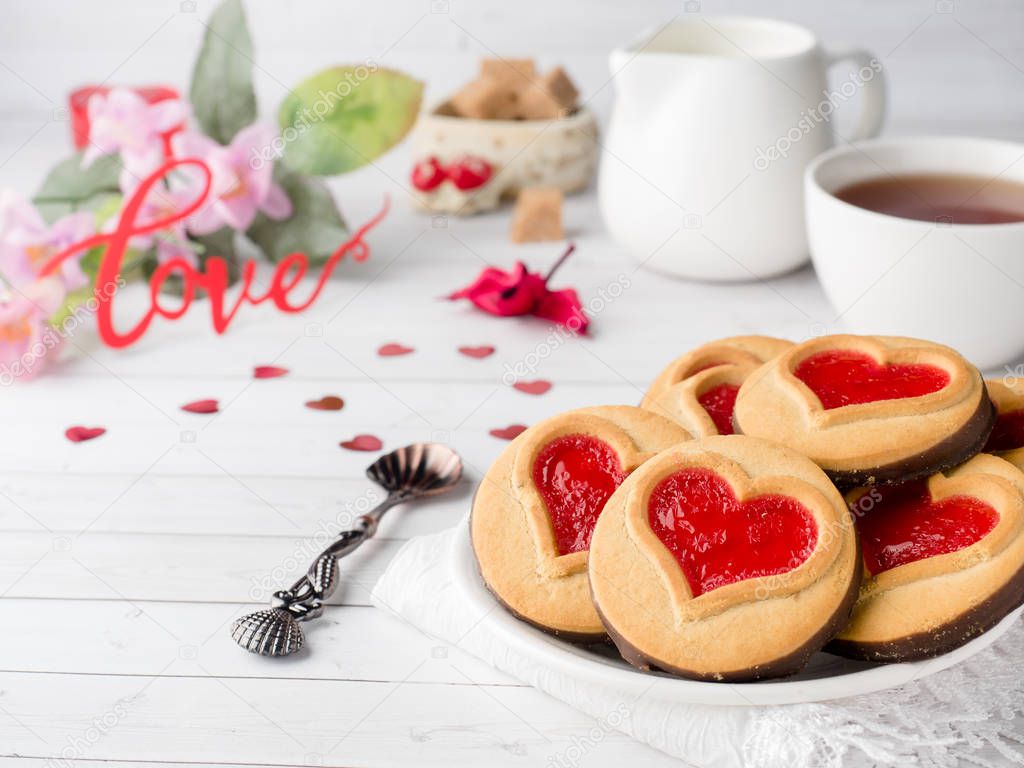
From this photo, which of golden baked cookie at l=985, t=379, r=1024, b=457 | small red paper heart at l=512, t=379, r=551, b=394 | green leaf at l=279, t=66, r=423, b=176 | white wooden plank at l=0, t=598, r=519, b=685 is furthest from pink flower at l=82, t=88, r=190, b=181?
golden baked cookie at l=985, t=379, r=1024, b=457

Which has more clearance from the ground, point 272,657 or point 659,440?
point 659,440

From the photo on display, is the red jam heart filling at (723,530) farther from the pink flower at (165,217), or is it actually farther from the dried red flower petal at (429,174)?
the dried red flower petal at (429,174)

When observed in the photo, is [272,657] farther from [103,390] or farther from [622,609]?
[103,390]

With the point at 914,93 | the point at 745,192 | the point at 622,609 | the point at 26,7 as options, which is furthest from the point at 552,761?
the point at 26,7

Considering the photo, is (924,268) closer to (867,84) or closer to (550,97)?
(867,84)

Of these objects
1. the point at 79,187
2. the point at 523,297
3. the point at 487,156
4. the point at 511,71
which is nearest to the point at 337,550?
the point at 523,297

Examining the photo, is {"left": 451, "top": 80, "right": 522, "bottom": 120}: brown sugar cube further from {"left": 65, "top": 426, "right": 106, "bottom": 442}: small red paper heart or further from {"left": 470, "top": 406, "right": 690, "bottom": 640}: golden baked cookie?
{"left": 470, "top": 406, "right": 690, "bottom": 640}: golden baked cookie
